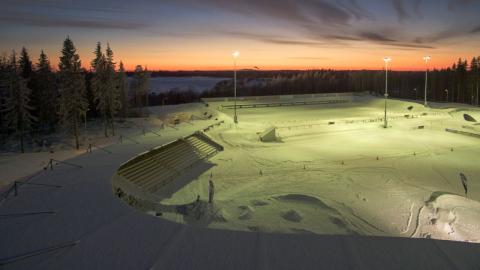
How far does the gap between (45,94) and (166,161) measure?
109 ft

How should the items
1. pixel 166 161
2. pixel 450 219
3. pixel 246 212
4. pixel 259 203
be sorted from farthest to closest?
pixel 166 161 → pixel 259 203 → pixel 450 219 → pixel 246 212

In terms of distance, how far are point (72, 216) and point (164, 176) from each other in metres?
11.1

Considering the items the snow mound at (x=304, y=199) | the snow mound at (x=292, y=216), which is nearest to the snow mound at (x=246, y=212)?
the snow mound at (x=292, y=216)

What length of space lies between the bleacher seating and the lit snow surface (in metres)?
0.96

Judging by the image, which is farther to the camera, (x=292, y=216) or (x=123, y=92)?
(x=123, y=92)

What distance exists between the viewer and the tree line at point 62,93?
3866 centimetres

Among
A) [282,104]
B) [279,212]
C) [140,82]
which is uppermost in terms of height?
[140,82]

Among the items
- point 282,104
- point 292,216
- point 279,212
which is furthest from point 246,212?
point 282,104

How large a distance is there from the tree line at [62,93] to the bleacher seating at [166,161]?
492 inches

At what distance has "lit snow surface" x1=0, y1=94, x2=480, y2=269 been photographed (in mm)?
11000

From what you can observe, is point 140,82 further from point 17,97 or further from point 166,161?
point 166,161

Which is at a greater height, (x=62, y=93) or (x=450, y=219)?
(x=62, y=93)

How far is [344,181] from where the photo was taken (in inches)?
956

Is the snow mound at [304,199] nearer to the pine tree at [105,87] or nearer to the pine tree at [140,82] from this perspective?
the pine tree at [105,87]
